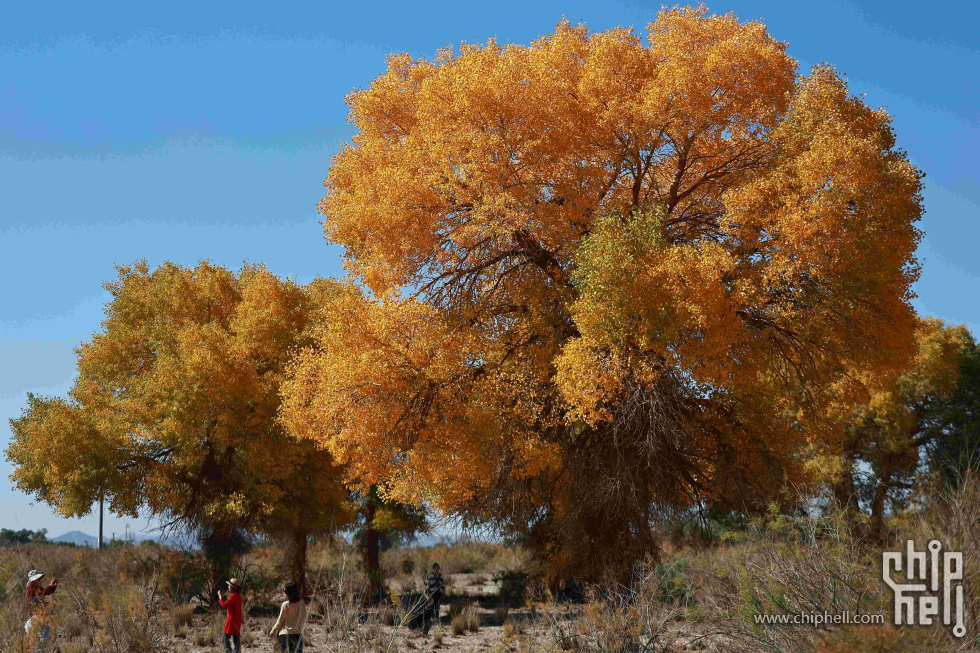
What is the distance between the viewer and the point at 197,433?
75.3 feet

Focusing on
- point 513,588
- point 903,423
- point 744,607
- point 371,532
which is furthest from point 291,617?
point 903,423

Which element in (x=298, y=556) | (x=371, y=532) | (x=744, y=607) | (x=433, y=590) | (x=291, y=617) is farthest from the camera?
(x=371, y=532)

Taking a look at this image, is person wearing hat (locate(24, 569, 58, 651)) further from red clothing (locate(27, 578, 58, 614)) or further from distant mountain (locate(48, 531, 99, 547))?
distant mountain (locate(48, 531, 99, 547))

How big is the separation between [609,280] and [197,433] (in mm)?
14605

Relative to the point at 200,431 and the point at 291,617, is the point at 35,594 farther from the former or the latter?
the point at 200,431

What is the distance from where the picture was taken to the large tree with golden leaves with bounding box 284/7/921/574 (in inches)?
574

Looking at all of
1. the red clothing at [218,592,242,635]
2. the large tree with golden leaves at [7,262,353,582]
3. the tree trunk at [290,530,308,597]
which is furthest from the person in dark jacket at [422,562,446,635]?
the tree trunk at [290,530,308,597]

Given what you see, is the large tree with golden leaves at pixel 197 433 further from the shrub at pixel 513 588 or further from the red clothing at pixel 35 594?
the red clothing at pixel 35 594

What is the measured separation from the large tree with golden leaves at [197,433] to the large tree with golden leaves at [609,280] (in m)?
4.94

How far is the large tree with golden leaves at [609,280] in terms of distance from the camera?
47.9ft

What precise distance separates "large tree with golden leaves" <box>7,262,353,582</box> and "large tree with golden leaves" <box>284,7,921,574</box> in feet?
16.2

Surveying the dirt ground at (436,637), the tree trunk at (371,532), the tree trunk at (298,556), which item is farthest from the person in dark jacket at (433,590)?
the tree trunk at (371,532)

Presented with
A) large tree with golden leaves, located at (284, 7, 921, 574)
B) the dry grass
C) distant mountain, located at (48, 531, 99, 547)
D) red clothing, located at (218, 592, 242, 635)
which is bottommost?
distant mountain, located at (48, 531, 99, 547)

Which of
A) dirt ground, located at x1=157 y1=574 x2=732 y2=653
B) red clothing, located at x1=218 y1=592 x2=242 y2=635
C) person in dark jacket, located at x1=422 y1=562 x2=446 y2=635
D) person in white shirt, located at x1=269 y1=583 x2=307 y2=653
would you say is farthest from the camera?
person in dark jacket, located at x1=422 y1=562 x2=446 y2=635
